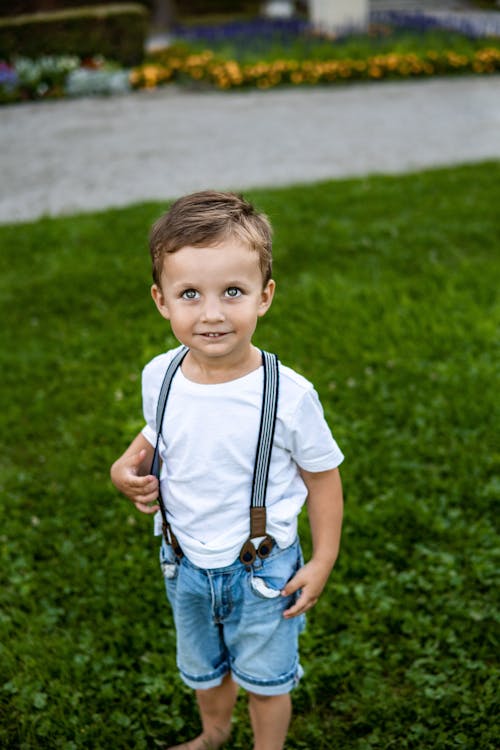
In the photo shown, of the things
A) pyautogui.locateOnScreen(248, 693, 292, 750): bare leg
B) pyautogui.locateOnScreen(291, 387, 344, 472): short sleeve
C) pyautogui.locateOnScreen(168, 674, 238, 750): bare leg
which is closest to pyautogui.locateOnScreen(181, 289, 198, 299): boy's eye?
pyautogui.locateOnScreen(291, 387, 344, 472): short sleeve

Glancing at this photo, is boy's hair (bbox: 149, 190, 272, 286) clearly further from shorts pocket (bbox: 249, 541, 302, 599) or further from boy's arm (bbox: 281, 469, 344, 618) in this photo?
shorts pocket (bbox: 249, 541, 302, 599)

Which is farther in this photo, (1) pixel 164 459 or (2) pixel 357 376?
(2) pixel 357 376

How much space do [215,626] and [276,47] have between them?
470 inches

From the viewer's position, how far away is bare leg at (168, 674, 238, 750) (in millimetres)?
2275

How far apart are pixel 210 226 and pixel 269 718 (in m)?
1.32

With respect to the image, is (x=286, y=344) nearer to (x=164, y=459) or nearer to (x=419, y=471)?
(x=419, y=471)

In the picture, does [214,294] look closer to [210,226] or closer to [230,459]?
[210,226]

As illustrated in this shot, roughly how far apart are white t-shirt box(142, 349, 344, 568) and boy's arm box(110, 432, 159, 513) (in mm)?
59

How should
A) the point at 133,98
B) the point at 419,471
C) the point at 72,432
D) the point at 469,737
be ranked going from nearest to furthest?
the point at 469,737 → the point at 419,471 → the point at 72,432 → the point at 133,98

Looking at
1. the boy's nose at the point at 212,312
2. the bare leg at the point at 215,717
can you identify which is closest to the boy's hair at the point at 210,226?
the boy's nose at the point at 212,312

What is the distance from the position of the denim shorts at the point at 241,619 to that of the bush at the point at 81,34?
38.6ft

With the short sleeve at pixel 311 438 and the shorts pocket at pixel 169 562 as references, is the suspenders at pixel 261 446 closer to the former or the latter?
the short sleeve at pixel 311 438

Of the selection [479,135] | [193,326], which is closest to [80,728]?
[193,326]

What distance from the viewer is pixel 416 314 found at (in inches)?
183
